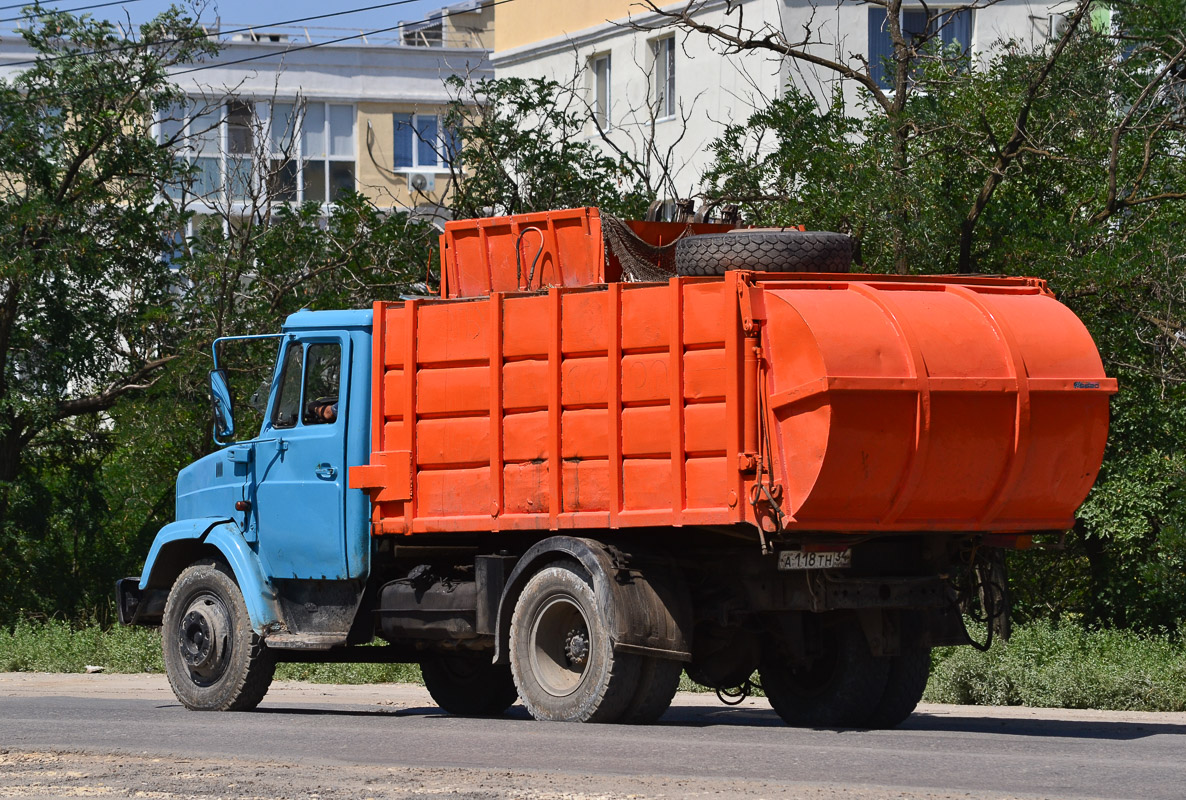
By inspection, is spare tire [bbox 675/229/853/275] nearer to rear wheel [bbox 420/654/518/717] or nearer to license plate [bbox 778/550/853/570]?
license plate [bbox 778/550/853/570]

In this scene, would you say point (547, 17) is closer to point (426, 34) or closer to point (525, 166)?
point (525, 166)

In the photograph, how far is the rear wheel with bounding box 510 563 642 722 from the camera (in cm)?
1105

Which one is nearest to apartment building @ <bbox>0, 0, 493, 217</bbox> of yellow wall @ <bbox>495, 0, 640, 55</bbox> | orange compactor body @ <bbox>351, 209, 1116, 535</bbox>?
yellow wall @ <bbox>495, 0, 640, 55</bbox>

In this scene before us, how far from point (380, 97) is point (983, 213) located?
33018 mm

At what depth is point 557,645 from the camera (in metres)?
11.6

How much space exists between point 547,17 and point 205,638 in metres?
25.9

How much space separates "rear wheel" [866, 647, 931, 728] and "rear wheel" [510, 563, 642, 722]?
183cm

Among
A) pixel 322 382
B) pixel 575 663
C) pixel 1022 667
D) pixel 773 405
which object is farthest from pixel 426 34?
pixel 773 405

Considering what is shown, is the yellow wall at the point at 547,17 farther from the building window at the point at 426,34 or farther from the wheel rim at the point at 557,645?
the wheel rim at the point at 557,645

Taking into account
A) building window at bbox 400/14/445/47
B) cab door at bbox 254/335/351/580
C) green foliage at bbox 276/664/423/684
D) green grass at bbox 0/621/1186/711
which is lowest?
green foliage at bbox 276/664/423/684

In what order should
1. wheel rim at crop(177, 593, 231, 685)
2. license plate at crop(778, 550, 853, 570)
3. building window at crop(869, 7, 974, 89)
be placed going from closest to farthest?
1. license plate at crop(778, 550, 853, 570)
2. wheel rim at crop(177, 593, 231, 685)
3. building window at crop(869, 7, 974, 89)

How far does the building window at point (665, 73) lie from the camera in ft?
108

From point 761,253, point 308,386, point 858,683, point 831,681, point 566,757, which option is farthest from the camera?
point 308,386

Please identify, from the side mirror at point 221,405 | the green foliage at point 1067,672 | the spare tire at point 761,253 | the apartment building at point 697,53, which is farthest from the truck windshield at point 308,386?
the apartment building at point 697,53
